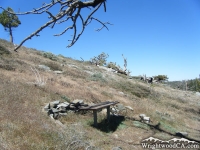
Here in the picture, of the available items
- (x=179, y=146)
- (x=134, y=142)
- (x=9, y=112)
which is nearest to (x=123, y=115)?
(x=134, y=142)

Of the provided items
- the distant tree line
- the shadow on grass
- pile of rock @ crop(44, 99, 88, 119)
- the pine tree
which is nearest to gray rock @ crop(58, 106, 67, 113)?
pile of rock @ crop(44, 99, 88, 119)

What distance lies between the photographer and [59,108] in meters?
9.02

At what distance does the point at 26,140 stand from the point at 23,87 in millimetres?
6433

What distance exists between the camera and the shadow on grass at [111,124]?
890cm

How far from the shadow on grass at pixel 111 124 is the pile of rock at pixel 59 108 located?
55.0 inches

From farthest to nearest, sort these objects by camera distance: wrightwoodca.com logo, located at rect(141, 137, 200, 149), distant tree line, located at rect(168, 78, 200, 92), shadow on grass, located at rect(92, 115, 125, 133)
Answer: distant tree line, located at rect(168, 78, 200, 92) → shadow on grass, located at rect(92, 115, 125, 133) → wrightwoodca.com logo, located at rect(141, 137, 200, 149)

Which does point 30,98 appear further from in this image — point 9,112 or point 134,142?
point 134,142

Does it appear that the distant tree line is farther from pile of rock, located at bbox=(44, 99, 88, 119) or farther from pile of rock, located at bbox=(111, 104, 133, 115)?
pile of rock, located at bbox=(44, 99, 88, 119)

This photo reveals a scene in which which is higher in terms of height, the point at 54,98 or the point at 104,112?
the point at 54,98

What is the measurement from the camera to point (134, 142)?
8.03 metres

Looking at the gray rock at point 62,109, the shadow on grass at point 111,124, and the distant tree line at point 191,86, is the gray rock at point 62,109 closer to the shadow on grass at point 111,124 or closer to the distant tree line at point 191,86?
the shadow on grass at point 111,124

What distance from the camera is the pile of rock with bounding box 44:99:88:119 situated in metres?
8.52

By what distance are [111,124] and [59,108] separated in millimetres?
2562

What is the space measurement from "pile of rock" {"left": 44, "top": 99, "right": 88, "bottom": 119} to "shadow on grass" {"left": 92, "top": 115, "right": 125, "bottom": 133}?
140 centimetres
